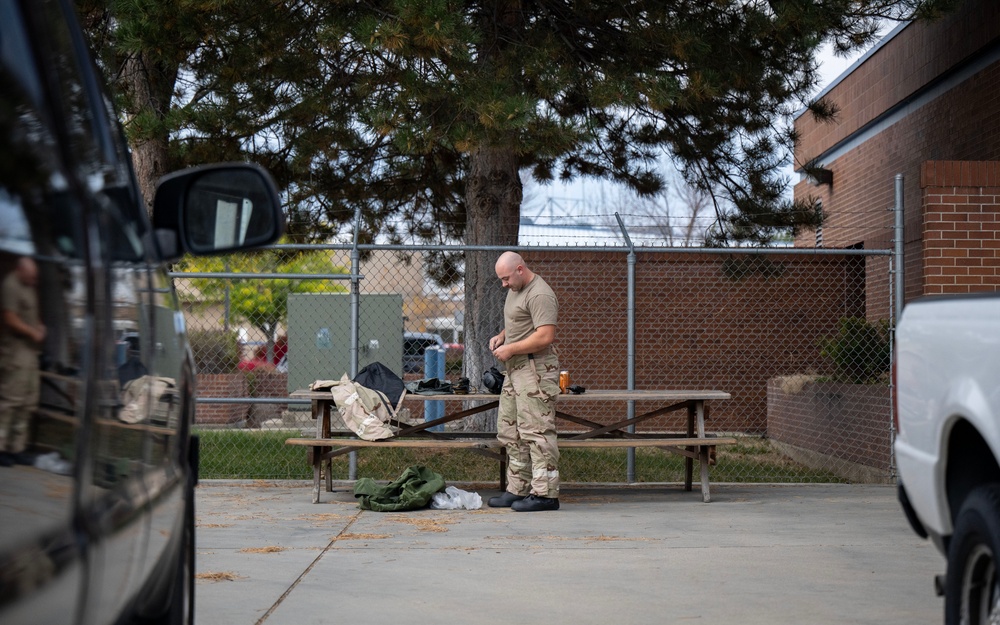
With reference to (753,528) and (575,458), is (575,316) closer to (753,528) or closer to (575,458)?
(575,458)

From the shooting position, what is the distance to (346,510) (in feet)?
30.9

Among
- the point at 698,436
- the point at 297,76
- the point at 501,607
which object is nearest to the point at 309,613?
the point at 501,607

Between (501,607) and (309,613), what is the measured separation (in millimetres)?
941

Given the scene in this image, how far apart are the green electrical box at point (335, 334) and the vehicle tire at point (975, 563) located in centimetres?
1052

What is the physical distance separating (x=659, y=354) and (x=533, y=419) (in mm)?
9461

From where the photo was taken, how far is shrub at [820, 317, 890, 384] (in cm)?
1216

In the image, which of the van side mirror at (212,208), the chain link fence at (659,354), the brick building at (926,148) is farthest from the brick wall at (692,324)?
the van side mirror at (212,208)

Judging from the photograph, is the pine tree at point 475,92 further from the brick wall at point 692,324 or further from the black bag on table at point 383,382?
the brick wall at point 692,324

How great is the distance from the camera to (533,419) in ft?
30.0

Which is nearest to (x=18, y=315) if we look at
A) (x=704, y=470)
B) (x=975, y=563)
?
(x=975, y=563)

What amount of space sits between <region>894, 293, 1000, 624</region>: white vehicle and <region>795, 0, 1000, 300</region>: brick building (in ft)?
23.4

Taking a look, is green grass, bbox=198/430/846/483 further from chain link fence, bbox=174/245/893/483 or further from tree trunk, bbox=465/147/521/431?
tree trunk, bbox=465/147/521/431

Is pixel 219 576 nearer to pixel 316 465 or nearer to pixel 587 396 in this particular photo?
pixel 316 465

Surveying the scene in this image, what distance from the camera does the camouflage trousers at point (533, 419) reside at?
9.18m
